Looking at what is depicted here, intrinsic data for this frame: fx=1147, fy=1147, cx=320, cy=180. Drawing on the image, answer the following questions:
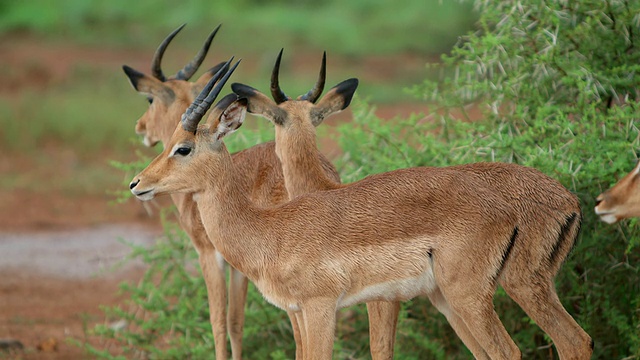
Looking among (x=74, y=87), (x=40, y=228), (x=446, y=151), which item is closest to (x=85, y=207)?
(x=40, y=228)

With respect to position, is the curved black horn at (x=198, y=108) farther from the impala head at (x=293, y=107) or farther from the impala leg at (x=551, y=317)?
the impala leg at (x=551, y=317)

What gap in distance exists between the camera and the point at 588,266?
6.70m

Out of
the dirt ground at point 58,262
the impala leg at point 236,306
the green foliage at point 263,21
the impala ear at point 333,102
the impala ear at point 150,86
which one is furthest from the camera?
the green foliage at point 263,21

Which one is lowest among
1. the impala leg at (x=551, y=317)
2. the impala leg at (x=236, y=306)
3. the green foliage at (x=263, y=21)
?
the green foliage at (x=263, y=21)

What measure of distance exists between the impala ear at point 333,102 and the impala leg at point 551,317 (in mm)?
1513

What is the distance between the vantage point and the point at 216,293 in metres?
6.93

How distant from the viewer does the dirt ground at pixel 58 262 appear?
29.9 ft

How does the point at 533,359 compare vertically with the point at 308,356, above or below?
below

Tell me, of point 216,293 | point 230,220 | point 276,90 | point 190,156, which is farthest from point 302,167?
point 216,293

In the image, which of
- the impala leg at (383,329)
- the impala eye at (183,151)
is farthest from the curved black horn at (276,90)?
the impala leg at (383,329)

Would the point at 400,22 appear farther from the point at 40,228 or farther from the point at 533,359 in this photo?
the point at 533,359

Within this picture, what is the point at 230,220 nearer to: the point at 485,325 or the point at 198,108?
the point at 198,108

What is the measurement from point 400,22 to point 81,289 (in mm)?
10731

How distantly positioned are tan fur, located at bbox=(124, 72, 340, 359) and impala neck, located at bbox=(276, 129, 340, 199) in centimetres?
35
